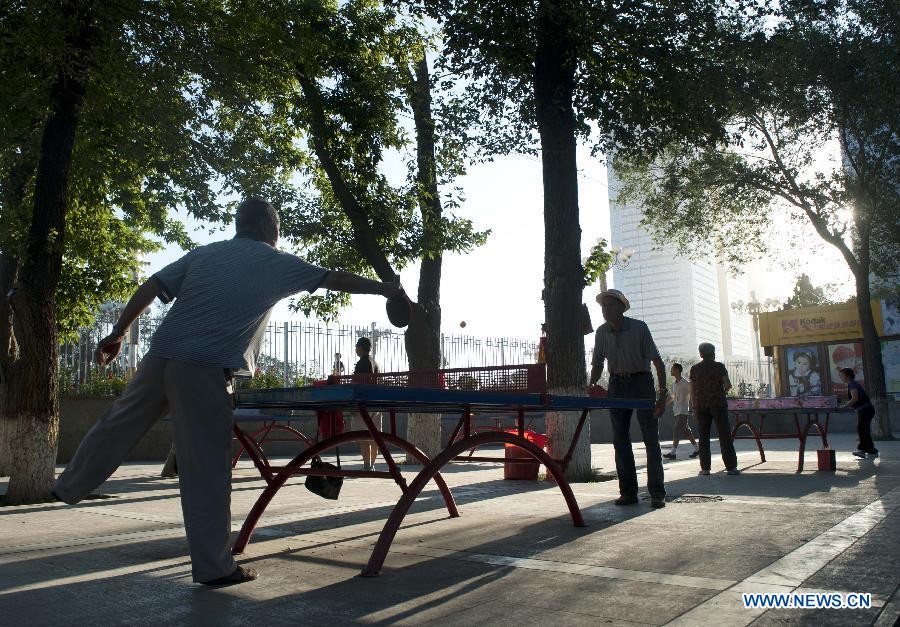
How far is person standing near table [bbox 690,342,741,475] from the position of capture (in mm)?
11023

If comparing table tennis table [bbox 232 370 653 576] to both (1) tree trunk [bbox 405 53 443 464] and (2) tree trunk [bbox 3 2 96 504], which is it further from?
(1) tree trunk [bbox 405 53 443 464]

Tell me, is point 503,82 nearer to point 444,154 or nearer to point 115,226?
point 444,154

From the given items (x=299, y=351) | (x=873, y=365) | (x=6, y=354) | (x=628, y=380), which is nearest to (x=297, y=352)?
(x=299, y=351)

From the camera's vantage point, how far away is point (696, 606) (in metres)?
3.44

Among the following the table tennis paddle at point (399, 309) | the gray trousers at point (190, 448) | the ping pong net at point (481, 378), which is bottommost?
the gray trousers at point (190, 448)

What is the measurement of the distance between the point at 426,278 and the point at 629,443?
26.8 ft

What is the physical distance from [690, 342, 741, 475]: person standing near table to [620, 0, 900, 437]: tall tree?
31.6ft

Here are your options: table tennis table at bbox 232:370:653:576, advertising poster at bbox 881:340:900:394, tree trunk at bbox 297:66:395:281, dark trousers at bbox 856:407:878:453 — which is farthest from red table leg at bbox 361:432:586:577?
advertising poster at bbox 881:340:900:394

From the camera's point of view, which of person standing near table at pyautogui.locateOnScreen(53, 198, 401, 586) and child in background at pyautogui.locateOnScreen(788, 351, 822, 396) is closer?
person standing near table at pyautogui.locateOnScreen(53, 198, 401, 586)

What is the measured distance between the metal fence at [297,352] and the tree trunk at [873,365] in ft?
31.5

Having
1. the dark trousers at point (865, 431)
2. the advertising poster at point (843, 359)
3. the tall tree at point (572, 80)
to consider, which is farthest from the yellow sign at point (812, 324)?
the tall tree at point (572, 80)

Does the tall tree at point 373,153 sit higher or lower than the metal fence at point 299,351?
higher

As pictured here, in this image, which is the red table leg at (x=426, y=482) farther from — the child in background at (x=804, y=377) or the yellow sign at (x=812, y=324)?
the yellow sign at (x=812, y=324)

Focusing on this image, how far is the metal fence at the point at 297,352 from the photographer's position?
54.5 feet
